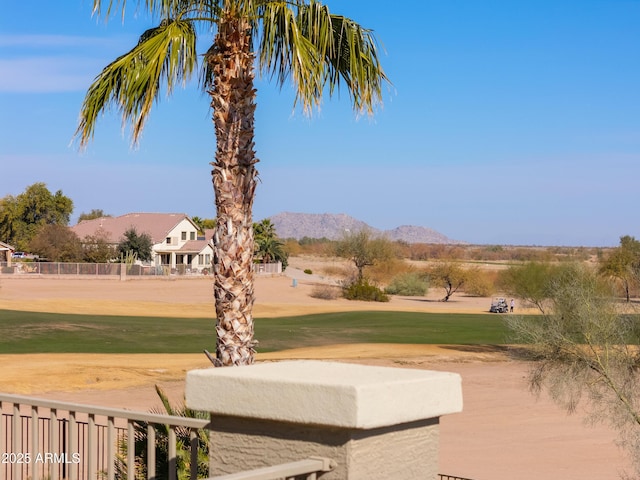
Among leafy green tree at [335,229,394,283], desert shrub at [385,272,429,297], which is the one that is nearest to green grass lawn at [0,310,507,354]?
desert shrub at [385,272,429,297]

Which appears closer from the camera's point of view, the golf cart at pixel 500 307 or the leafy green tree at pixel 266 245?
the golf cart at pixel 500 307

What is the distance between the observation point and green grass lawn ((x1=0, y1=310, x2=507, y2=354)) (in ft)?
138

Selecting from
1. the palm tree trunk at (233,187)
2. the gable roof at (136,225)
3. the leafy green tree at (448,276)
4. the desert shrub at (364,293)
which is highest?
the gable roof at (136,225)

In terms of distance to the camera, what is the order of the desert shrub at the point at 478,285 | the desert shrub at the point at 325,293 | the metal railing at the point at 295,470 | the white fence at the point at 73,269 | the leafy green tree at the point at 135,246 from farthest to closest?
the desert shrub at the point at 478,285
the leafy green tree at the point at 135,246
the desert shrub at the point at 325,293
the white fence at the point at 73,269
the metal railing at the point at 295,470

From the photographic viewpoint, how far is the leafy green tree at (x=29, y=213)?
107375mm

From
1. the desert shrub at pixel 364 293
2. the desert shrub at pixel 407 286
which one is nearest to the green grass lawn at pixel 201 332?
the desert shrub at pixel 364 293

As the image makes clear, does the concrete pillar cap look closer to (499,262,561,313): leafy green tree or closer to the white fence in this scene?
(499,262,561,313): leafy green tree

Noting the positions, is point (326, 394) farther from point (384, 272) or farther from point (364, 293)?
point (384, 272)

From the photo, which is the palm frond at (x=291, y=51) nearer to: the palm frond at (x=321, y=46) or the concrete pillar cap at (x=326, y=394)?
the palm frond at (x=321, y=46)

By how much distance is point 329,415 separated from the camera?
3.53m

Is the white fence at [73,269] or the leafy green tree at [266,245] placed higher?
the leafy green tree at [266,245]

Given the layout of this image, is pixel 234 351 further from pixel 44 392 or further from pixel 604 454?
pixel 44 392

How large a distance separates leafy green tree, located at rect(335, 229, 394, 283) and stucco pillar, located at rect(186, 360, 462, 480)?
86458 millimetres

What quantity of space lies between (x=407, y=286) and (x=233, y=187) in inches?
3194
